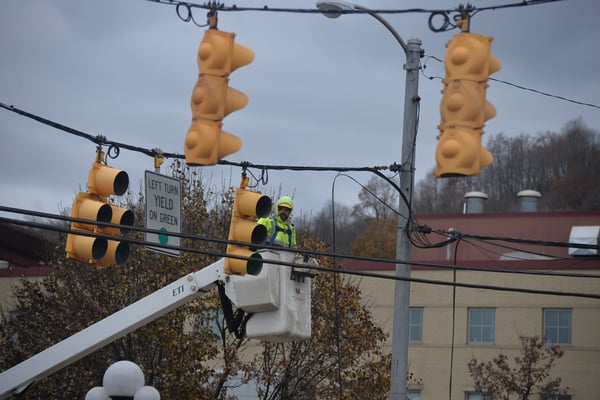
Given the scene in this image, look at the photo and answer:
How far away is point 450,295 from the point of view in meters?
38.7

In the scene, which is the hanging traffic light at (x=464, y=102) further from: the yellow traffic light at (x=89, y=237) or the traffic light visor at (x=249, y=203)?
the yellow traffic light at (x=89, y=237)

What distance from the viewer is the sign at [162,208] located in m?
14.7

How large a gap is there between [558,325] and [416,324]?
16.2ft

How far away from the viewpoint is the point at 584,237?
45969 millimetres

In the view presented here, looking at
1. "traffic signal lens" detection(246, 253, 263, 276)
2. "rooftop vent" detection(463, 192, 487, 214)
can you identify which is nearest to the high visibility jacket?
"traffic signal lens" detection(246, 253, 263, 276)

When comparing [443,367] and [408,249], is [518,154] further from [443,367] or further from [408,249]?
[408,249]

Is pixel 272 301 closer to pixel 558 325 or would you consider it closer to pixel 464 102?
pixel 464 102

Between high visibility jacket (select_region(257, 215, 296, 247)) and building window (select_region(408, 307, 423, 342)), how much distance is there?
932 inches

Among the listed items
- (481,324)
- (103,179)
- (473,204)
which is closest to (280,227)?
(103,179)

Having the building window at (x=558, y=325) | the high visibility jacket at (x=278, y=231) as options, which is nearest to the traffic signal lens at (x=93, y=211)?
the high visibility jacket at (x=278, y=231)

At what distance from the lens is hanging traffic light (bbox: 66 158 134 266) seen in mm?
13258

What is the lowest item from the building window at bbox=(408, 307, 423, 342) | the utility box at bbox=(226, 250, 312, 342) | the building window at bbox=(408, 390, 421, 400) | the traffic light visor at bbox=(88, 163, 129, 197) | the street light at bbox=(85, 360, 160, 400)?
the building window at bbox=(408, 390, 421, 400)

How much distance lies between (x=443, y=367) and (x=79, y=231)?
88.3 feet

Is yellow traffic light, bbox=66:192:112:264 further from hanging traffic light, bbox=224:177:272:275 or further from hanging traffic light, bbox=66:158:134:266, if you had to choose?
hanging traffic light, bbox=224:177:272:275
